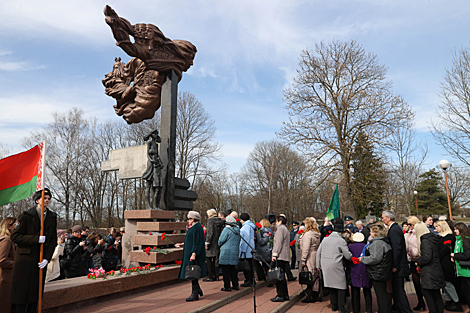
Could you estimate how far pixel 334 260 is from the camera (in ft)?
20.9

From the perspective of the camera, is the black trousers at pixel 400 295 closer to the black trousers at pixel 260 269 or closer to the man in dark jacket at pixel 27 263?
the black trousers at pixel 260 269

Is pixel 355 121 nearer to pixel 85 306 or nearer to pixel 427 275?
pixel 427 275

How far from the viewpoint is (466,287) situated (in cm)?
630

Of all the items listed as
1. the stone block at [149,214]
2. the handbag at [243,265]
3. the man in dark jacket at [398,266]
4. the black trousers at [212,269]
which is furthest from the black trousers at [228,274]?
the man in dark jacket at [398,266]

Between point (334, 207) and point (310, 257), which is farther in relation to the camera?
point (334, 207)

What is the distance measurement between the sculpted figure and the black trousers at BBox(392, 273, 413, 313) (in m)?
6.70

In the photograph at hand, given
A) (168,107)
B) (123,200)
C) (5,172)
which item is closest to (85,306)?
(5,172)

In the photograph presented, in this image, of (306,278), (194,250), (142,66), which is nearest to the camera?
(194,250)

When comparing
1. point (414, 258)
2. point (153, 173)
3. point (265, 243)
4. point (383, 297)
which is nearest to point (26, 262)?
point (153, 173)

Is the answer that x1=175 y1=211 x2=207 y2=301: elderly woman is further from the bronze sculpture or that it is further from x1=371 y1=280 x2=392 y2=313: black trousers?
the bronze sculpture

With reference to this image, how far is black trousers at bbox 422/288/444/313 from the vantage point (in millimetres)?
5996

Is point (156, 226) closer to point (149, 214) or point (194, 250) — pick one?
point (149, 214)

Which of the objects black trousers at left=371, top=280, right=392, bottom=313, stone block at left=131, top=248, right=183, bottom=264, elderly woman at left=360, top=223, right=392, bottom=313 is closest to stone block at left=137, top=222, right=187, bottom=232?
stone block at left=131, top=248, right=183, bottom=264

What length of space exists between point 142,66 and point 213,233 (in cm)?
654
